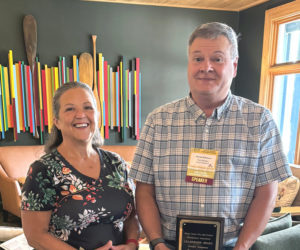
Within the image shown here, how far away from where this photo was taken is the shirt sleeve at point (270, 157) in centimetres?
105

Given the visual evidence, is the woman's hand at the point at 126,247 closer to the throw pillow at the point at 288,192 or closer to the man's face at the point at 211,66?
the man's face at the point at 211,66

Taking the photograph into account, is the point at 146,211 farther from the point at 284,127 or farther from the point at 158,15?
the point at 158,15

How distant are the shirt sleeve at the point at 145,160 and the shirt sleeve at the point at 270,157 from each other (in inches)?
18.4

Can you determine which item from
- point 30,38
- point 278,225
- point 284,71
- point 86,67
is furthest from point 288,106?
point 30,38

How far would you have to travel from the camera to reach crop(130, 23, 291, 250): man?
3.52ft

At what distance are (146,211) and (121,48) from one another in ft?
10.8

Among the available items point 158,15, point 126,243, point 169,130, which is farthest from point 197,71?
point 158,15

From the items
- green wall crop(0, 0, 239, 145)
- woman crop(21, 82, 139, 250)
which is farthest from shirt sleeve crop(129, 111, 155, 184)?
green wall crop(0, 0, 239, 145)

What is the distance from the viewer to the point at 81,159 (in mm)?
1251

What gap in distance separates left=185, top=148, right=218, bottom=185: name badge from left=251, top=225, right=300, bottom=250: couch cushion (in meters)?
0.62

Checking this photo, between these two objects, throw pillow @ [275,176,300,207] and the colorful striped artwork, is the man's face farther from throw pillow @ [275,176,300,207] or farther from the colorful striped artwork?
the colorful striped artwork

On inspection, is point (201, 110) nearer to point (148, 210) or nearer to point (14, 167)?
point (148, 210)

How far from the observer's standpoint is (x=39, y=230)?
3.54ft

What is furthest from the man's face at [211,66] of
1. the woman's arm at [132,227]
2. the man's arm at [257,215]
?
the woman's arm at [132,227]
